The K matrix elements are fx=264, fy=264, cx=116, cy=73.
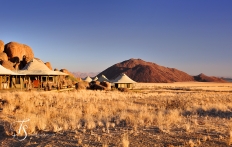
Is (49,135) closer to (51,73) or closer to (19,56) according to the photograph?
(51,73)

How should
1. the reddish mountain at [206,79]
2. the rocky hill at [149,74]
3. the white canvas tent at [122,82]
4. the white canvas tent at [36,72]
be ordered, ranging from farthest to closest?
the reddish mountain at [206,79], the rocky hill at [149,74], the white canvas tent at [122,82], the white canvas tent at [36,72]

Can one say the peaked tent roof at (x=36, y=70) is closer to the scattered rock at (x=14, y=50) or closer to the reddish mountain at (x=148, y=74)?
the scattered rock at (x=14, y=50)

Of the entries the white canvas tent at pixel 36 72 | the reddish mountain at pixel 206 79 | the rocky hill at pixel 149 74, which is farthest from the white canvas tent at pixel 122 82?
the reddish mountain at pixel 206 79

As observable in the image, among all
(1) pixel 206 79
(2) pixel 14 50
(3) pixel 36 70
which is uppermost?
(2) pixel 14 50

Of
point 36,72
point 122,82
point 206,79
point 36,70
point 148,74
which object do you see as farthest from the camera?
point 206,79

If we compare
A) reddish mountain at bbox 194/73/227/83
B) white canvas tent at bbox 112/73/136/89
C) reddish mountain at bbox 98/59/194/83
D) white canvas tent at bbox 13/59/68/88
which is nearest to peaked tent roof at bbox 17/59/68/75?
white canvas tent at bbox 13/59/68/88

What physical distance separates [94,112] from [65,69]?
39820mm

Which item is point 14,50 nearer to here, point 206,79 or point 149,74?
point 149,74

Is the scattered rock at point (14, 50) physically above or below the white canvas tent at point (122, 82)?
above

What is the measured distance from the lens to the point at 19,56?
166 ft

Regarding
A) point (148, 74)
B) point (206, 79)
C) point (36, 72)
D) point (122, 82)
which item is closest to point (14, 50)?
point (36, 72)

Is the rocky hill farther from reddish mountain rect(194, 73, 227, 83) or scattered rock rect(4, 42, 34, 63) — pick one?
scattered rock rect(4, 42, 34, 63)

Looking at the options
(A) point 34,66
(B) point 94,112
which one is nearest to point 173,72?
(A) point 34,66

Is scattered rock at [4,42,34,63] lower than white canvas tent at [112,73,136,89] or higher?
higher
